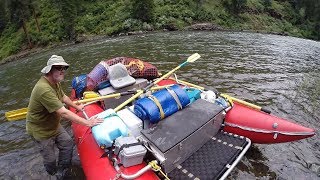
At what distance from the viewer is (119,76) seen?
7738 millimetres

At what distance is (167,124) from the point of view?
5.18m

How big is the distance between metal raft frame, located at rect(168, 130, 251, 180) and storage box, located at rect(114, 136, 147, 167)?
73 cm

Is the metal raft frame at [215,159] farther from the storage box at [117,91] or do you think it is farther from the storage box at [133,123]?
the storage box at [117,91]

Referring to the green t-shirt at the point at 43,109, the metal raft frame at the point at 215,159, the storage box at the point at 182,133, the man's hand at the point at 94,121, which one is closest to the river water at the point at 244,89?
the metal raft frame at the point at 215,159

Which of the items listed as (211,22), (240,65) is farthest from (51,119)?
(211,22)

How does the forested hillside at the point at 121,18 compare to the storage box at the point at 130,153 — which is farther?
the forested hillside at the point at 121,18

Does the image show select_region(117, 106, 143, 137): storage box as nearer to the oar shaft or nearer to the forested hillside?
the oar shaft

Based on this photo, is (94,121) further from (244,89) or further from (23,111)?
(244,89)

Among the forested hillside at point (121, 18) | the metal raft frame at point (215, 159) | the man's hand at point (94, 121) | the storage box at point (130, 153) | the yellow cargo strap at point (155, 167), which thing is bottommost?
the forested hillside at point (121, 18)

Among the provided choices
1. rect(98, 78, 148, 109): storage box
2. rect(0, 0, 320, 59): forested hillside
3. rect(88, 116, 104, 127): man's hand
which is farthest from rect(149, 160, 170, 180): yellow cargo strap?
rect(0, 0, 320, 59): forested hillside

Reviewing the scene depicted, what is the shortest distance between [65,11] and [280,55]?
27.7m

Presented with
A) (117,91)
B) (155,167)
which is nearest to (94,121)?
(155,167)

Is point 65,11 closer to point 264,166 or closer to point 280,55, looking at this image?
point 280,55

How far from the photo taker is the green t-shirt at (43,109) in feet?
15.1
